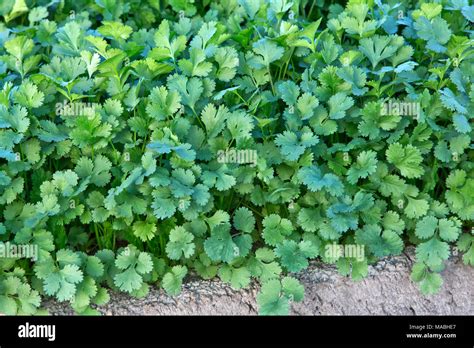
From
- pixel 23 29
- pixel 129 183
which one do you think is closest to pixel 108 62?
pixel 129 183

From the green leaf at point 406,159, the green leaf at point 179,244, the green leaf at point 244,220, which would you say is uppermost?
the green leaf at point 406,159

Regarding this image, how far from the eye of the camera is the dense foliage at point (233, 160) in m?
3.47

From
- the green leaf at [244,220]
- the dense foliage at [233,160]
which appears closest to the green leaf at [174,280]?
the dense foliage at [233,160]

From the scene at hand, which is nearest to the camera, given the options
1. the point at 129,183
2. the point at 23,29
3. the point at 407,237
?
the point at 129,183

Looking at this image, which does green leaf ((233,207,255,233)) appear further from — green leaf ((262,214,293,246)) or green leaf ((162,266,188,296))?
green leaf ((162,266,188,296))

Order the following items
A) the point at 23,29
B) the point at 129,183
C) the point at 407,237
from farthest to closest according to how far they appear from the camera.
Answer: the point at 23,29 → the point at 407,237 → the point at 129,183

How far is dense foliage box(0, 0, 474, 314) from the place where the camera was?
11.4 ft

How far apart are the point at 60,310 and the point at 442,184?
1860mm

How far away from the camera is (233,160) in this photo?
11.7 ft

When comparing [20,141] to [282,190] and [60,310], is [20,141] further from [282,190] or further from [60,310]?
[282,190]

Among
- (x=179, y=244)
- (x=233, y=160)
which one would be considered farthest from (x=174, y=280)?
(x=233, y=160)

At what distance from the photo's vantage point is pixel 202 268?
11.8ft

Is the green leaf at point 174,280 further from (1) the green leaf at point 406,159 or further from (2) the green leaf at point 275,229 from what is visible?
(1) the green leaf at point 406,159

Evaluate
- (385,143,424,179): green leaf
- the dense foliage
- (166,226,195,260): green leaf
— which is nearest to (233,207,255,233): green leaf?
the dense foliage
